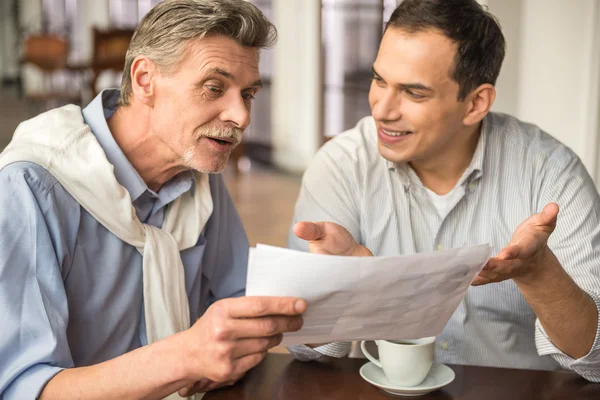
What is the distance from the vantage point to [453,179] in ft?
6.41

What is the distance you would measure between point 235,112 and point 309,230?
382mm

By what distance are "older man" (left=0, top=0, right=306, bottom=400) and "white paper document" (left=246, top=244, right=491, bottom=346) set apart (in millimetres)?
68

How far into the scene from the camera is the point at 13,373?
1.29 meters

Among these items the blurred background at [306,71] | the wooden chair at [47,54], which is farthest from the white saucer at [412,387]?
the wooden chair at [47,54]

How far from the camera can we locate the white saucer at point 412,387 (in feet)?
4.48

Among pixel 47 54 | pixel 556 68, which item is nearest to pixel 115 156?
pixel 556 68

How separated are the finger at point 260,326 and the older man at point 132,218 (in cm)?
1

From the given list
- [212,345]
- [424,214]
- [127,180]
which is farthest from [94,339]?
[424,214]

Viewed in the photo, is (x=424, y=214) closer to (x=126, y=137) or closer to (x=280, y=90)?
(x=126, y=137)

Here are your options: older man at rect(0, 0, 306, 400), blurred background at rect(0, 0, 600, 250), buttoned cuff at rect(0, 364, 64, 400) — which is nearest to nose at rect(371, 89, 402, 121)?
older man at rect(0, 0, 306, 400)

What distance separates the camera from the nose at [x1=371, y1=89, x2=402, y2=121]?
184 centimetres

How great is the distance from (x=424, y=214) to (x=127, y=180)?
0.74 metres

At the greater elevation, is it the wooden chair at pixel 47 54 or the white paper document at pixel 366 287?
the white paper document at pixel 366 287

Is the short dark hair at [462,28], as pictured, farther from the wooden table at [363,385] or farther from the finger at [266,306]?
the finger at [266,306]
